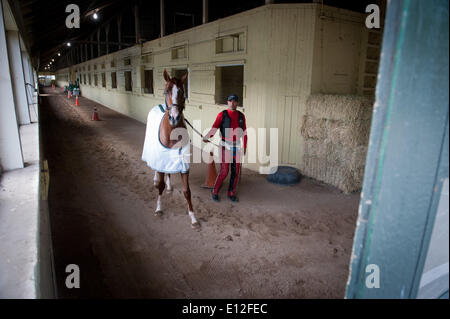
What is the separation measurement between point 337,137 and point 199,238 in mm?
3440

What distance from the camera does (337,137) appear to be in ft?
18.4

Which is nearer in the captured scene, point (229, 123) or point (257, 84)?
point (229, 123)

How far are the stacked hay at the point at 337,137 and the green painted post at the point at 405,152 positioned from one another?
4.47 meters

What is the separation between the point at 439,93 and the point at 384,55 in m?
0.25

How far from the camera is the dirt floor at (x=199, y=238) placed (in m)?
2.92

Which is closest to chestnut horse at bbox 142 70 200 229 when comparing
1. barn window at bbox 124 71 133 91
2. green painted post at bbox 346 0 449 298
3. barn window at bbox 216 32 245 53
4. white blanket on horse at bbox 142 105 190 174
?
white blanket on horse at bbox 142 105 190 174

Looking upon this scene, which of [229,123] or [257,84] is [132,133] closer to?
[257,84]

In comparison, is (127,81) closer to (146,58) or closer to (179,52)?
(146,58)

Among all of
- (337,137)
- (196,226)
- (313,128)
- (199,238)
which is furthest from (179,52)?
(199,238)

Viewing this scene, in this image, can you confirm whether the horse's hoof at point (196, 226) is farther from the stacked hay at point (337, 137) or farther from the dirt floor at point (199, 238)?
the stacked hay at point (337, 137)

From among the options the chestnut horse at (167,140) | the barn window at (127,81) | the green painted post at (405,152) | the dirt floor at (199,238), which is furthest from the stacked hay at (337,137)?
the barn window at (127,81)

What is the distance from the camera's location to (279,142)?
6.59 m

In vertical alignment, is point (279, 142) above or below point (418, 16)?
below
